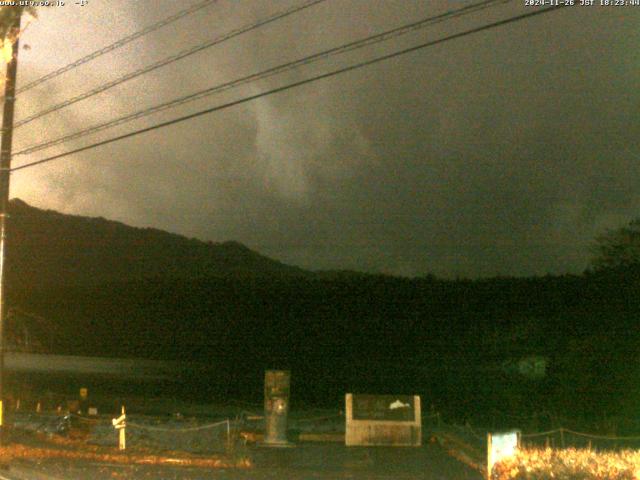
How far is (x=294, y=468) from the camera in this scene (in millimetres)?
19391

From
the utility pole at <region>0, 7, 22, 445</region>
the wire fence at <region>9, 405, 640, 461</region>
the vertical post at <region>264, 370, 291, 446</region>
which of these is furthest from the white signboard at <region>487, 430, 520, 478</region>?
the utility pole at <region>0, 7, 22, 445</region>

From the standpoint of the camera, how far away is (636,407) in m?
39.7

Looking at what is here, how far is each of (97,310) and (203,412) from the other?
221 ft

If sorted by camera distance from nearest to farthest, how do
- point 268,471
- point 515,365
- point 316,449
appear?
point 268,471, point 316,449, point 515,365

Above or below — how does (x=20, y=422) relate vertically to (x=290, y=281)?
below

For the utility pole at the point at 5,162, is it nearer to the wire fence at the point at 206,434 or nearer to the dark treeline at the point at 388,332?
the wire fence at the point at 206,434

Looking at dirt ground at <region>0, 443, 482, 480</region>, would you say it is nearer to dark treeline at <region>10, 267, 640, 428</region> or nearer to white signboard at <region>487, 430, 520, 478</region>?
white signboard at <region>487, 430, 520, 478</region>

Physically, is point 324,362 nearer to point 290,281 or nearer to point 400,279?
point 400,279

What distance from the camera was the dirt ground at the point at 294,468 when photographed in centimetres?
1664

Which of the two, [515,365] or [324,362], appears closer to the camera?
[515,365]

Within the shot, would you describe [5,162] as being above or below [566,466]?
above

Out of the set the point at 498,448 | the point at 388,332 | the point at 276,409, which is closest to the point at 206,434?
the point at 276,409

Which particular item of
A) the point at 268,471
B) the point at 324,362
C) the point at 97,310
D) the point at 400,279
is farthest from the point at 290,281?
the point at 268,471

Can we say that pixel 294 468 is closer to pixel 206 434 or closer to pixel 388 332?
pixel 206 434
